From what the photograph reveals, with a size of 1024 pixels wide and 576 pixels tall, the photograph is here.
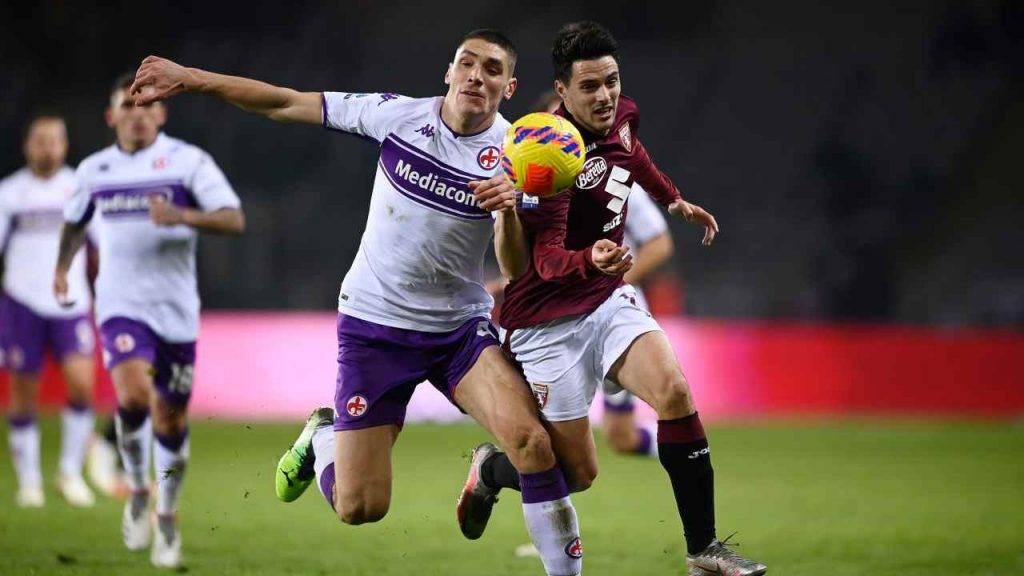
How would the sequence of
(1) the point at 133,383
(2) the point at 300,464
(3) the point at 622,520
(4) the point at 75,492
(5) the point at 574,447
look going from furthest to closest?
(4) the point at 75,492
(3) the point at 622,520
(1) the point at 133,383
(2) the point at 300,464
(5) the point at 574,447

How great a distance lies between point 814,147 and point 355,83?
7.32m

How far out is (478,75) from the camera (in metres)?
5.55

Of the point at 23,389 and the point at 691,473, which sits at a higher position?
the point at 691,473

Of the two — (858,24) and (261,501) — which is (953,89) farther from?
(261,501)

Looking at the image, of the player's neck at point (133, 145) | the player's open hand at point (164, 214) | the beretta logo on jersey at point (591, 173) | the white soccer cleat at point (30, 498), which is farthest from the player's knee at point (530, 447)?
the white soccer cleat at point (30, 498)


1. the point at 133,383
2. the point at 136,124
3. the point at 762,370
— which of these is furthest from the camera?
the point at 762,370

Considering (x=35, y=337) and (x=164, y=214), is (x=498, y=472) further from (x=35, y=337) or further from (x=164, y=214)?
(x=35, y=337)

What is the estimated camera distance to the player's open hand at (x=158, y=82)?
519 cm

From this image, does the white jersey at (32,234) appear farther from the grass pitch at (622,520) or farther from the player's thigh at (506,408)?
the player's thigh at (506,408)

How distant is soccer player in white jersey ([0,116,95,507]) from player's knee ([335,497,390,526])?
415cm

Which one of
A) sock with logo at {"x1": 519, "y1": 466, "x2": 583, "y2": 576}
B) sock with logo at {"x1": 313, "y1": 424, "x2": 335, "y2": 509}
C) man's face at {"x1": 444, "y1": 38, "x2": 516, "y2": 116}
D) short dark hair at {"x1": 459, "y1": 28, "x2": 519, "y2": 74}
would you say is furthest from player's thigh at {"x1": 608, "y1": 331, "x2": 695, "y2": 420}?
sock with logo at {"x1": 313, "y1": 424, "x2": 335, "y2": 509}

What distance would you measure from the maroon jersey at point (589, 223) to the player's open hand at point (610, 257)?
0.57 meters

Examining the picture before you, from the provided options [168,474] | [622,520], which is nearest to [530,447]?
[168,474]

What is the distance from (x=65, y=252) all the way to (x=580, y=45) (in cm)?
388
